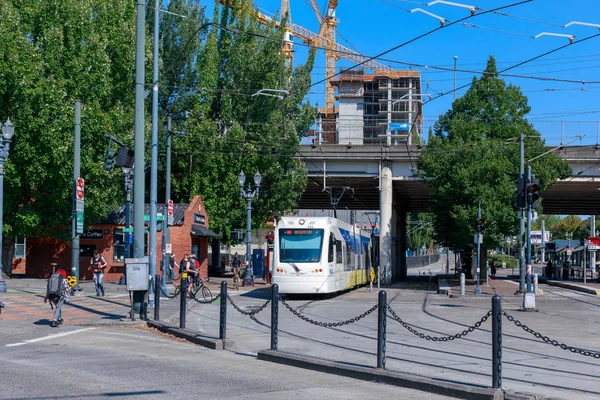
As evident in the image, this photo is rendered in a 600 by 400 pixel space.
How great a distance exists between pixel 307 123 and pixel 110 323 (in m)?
32.2

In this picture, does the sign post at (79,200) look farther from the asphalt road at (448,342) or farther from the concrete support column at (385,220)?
the concrete support column at (385,220)

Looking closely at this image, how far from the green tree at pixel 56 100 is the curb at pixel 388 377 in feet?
83.7

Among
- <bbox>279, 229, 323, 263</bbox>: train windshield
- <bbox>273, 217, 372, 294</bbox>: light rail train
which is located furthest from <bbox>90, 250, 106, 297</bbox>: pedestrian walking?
<bbox>279, 229, 323, 263</bbox>: train windshield

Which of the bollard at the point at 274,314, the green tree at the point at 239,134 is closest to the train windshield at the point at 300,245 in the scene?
the bollard at the point at 274,314

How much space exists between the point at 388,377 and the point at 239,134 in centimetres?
3602

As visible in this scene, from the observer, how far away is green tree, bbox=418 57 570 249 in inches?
1602

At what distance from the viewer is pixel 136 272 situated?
754 inches

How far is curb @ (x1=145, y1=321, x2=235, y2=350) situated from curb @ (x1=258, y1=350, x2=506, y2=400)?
153 cm

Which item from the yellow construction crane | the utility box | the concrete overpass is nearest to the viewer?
the utility box

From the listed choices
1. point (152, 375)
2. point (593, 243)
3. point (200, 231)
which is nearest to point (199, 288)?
point (200, 231)

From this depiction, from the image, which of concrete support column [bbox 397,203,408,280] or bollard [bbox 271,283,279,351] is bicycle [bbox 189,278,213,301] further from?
concrete support column [bbox 397,203,408,280]

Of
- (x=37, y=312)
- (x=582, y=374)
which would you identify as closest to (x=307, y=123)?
(x=37, y=312)

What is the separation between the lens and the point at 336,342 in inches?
635

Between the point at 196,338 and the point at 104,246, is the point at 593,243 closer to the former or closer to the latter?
the point at 104,246
